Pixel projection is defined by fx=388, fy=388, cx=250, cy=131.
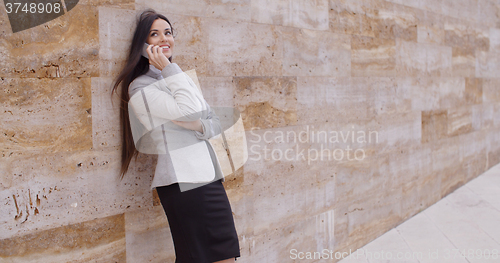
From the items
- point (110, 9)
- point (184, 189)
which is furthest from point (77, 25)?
point (184, 189)

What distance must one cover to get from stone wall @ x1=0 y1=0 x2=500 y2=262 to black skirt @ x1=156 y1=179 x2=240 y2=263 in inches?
17.0

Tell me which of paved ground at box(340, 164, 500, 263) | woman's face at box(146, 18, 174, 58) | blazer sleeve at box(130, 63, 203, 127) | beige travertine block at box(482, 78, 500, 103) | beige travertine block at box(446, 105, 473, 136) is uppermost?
woman's face at box(146, 18, 174, 58)

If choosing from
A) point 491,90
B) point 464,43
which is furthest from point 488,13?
point 491,90

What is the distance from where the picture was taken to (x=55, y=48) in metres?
2.09

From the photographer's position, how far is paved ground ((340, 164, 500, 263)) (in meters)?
3.64

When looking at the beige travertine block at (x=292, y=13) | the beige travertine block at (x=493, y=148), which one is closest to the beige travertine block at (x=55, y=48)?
the beige travertine block at (x=292, y=13)

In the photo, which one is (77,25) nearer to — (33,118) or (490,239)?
(33,118)

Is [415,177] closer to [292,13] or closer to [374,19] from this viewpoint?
[374,19]

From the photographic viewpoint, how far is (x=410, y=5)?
14.4 feet

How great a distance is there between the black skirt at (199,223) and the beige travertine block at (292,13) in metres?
1.49

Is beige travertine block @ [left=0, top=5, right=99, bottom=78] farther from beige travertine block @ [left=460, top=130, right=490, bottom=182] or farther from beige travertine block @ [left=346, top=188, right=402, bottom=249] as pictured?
beige travertine block @ [left=460, top=130, right=490, bottom=182]

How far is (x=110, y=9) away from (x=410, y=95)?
11.4ft

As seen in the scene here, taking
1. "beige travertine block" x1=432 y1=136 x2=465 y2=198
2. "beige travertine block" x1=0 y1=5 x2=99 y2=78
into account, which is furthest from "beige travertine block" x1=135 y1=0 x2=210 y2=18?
"beige travertine block" x1=432 y1=136 x2=465 y2=198

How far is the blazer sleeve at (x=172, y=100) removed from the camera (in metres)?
2.06
